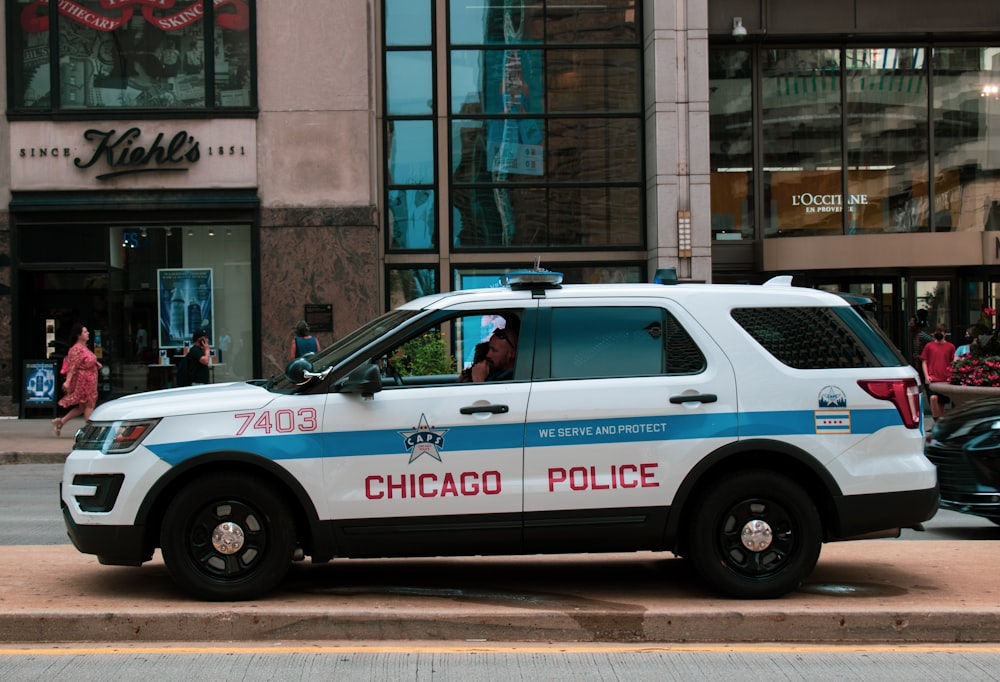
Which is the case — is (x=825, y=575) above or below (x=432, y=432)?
below

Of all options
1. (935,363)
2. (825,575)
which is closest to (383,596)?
(825,575)

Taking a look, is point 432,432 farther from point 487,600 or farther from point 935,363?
point 935,363

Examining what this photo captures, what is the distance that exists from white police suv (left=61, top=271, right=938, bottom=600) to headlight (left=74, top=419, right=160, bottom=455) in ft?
0.04

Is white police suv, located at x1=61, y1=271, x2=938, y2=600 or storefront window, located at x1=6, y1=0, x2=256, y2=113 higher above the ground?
storefront window, located at x1=6, y1=0, x2=256, y2=113

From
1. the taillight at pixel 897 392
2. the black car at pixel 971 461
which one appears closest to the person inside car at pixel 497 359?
the taillight at pixel 897 392

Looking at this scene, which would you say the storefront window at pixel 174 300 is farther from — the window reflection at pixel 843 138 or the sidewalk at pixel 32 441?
the window reflection at pixel 843 138

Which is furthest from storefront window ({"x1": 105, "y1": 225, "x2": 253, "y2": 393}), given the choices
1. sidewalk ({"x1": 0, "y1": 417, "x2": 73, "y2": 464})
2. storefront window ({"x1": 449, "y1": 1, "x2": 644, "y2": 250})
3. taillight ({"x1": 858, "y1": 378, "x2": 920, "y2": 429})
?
taillight ({"x1": 858, "y1": 378, "x2": 920, "y2": 429})

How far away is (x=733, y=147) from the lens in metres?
22.8

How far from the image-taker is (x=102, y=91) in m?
20.3

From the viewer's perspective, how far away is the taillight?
20.6 ft

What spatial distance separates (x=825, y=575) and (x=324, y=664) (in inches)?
131

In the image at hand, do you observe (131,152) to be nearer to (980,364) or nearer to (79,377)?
(79,377)

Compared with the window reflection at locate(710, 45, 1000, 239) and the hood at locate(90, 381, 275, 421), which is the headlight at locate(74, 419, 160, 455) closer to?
the hood at locate(90, 381, 275, 421)

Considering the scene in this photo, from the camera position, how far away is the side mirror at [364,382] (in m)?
6.04
